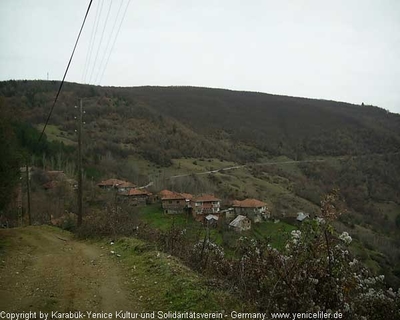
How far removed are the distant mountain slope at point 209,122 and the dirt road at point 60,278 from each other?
6402 centimetres

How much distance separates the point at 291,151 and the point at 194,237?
9483cm

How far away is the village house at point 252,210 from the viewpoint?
1738 inches

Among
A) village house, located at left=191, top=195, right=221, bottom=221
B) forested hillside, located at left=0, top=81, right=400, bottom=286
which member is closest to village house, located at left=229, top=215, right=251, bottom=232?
village house, located at left=191, top=195, right=221, bottom=221

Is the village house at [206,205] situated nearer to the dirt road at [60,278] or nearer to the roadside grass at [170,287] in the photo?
the dirt road at [60,278]

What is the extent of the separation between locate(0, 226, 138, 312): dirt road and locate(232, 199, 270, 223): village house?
3391cm

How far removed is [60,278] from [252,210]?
132ft

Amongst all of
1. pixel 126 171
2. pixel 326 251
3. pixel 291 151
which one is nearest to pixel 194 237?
pixel 326 251

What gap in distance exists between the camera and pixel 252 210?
46.3 meters

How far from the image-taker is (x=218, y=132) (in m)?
110

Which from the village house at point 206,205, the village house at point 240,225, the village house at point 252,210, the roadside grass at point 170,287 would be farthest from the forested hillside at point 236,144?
the roadside grass at point 170,287

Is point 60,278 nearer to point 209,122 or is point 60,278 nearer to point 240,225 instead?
point 240,225

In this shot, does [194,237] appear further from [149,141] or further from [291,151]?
[291,151]

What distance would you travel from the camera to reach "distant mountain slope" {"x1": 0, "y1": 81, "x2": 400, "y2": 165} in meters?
85.4

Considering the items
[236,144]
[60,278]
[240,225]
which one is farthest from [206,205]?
[236,144]
